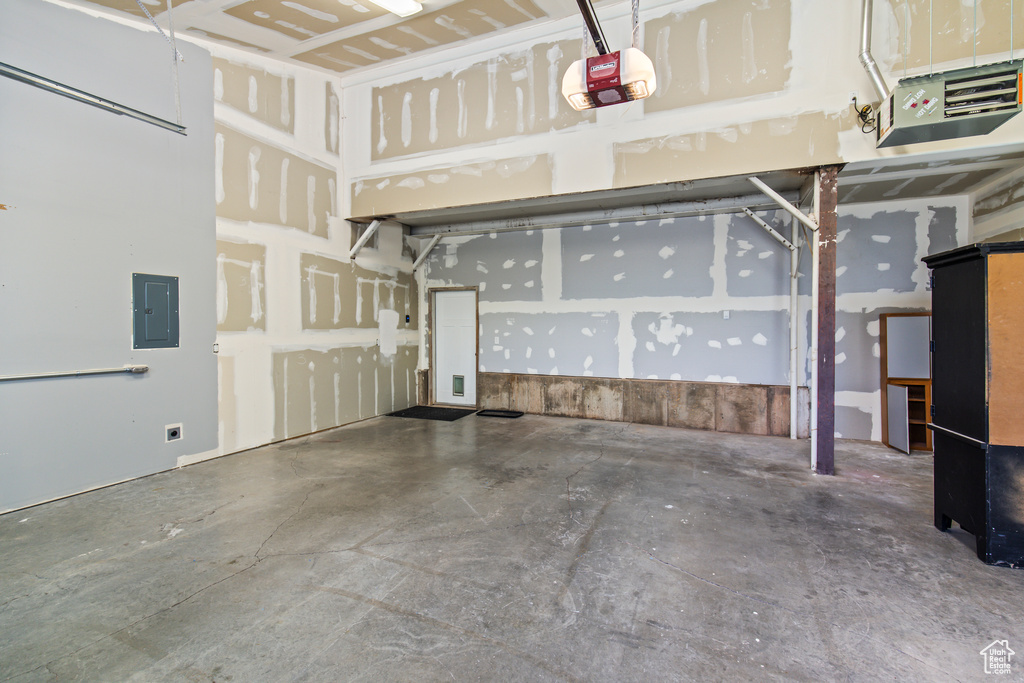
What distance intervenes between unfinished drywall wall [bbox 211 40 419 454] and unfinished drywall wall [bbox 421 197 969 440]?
1.81 m

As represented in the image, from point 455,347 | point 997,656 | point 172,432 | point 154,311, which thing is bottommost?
point 997,656

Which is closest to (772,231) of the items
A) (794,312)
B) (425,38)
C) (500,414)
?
(794,312)

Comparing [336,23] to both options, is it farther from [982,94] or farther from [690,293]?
[982,94]

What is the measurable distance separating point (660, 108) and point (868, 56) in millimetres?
1607

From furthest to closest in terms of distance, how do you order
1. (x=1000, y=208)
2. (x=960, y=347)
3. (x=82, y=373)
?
(x=1000, y=208) → (x=82, y=373) → (x=960, y=347)

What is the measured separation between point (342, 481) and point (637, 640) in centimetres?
280

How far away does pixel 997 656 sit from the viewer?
178 centimetres

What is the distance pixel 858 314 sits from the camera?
514cm

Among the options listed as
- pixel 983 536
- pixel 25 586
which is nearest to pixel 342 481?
pixel 25 586

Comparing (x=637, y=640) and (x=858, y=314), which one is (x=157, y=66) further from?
(x=858, y=314)

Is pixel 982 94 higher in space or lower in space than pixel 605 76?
lower

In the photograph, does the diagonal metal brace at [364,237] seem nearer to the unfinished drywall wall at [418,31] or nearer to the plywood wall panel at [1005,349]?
the unfinished drywall wall at [418,31]

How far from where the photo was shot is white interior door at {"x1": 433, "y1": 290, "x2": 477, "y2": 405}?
7234 mm

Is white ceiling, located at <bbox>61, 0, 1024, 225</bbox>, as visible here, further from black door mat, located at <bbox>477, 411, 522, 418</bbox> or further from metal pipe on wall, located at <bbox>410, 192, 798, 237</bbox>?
black door mat, located at <bbox>477, 411, 522, 418</bbox>
